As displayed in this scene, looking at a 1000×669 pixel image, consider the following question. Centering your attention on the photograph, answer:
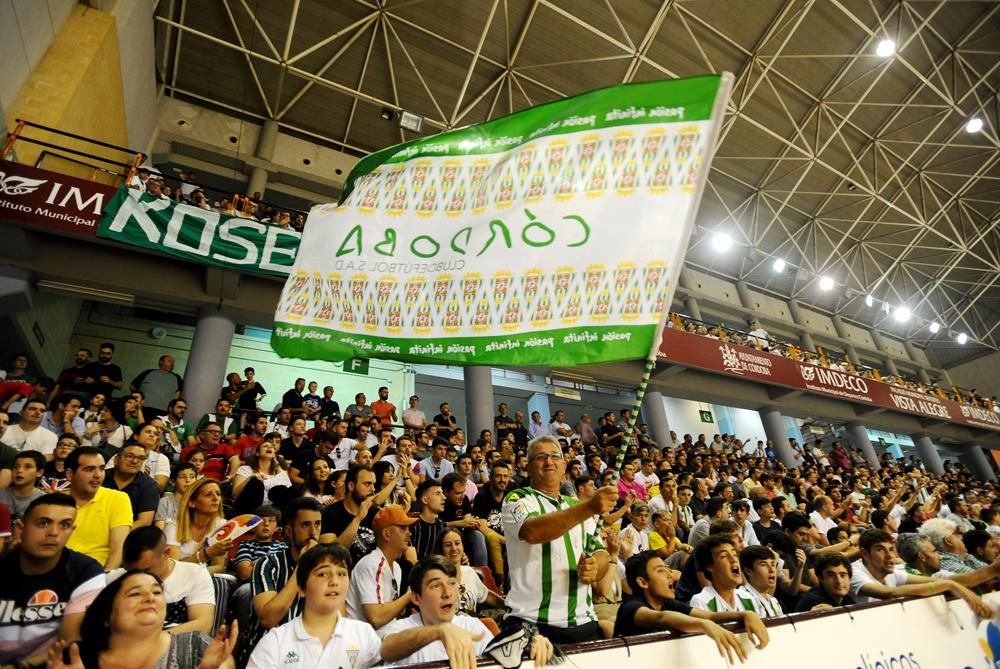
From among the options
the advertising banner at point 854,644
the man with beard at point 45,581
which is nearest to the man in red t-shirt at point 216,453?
the man with beard at point 45,581

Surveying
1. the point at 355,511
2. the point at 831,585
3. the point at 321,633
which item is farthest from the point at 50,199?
the point at 831,585

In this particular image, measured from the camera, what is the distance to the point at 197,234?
7.51 m

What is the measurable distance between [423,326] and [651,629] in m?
1.67

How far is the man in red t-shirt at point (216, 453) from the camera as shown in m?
4.89

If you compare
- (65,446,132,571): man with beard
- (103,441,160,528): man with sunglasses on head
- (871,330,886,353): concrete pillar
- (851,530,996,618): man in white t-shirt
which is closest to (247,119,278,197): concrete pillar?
(103,441,160,528): man with sunglasses on head

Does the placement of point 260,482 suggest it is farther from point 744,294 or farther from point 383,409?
point 744,294

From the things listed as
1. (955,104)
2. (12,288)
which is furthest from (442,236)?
(955,104)

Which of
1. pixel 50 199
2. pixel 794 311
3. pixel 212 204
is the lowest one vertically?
pixel 50 199

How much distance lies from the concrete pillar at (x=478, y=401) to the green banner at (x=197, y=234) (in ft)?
12.7

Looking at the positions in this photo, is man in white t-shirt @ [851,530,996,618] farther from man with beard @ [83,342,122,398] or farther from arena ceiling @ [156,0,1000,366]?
arena ceiling @ [156,0,1000,366]

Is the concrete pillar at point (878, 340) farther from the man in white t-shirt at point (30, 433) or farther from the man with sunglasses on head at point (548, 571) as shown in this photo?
the man in white t-shirt at point (30, 433)

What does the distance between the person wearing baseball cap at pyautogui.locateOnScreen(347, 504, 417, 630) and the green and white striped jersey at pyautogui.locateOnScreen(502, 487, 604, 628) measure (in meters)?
1.04

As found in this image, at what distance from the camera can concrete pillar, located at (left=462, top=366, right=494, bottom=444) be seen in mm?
9875

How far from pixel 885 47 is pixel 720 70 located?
3589 millimetres
